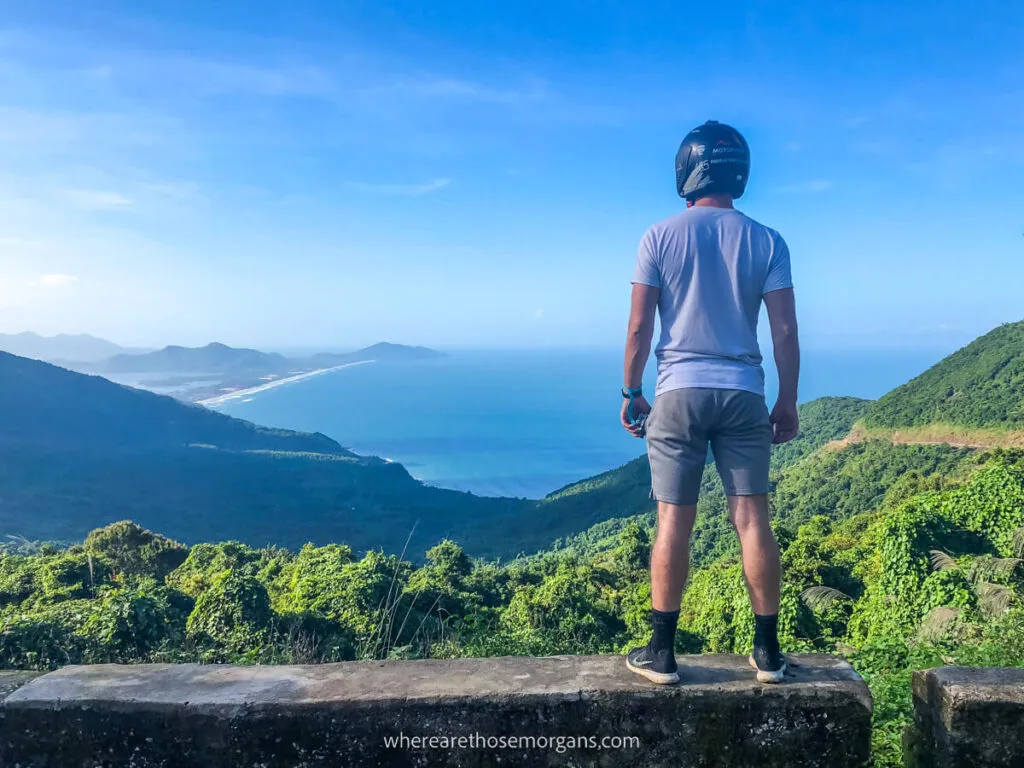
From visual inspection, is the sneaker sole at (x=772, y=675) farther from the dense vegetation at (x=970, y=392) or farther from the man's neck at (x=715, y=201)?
the dense vegetation at (x=970, y=392)

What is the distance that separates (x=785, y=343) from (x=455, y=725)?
62.2 inches

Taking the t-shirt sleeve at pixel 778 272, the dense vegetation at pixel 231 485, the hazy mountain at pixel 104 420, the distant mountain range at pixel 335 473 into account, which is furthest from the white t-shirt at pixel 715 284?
the hazy mountain at pixel 104 420

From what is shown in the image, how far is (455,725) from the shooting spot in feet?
7.04

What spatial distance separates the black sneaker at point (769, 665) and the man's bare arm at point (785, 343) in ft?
2.23

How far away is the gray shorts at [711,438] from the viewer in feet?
7.65

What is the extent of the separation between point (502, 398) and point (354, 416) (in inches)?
1923

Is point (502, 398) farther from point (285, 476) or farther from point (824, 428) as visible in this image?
point (824, 428)

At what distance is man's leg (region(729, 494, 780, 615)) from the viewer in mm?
2311

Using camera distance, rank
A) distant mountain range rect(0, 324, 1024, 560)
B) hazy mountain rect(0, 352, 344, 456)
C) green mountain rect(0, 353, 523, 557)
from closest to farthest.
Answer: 1. distant mountain range rect(0, 324, 1024, 560)
2. green mountain rect(0, 353, 523, 557)
3. hazy mountain rect(0, 352, 344, 456)

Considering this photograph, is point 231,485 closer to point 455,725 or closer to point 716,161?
point 455,725

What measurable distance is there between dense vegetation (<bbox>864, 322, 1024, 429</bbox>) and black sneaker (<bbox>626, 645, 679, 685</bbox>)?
36.1 metres

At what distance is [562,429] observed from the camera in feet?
495

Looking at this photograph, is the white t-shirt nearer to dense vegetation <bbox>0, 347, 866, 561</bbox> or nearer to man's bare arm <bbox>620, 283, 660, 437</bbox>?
man's bare arm <bbox>620, 283, 660, 437</bbox>

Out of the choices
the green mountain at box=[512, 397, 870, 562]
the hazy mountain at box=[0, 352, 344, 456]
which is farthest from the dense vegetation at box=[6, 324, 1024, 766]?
the hazy mountain at box=[0, 352, 344, 456]
